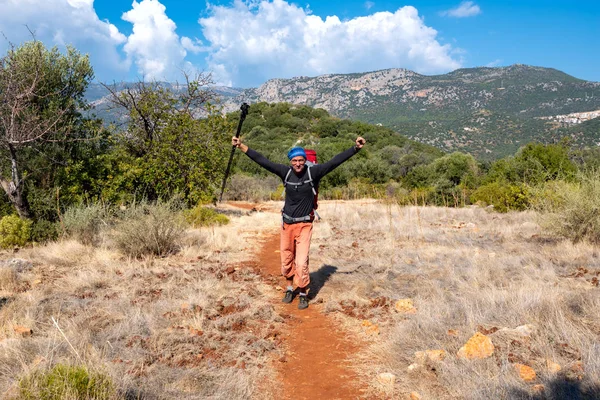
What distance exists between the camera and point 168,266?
754 cm

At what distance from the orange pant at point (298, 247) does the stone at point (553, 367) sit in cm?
319

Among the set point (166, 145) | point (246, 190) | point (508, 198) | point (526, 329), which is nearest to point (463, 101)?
point (246, 190)

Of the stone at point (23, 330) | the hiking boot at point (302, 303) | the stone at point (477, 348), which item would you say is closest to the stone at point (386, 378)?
the stone at point (477, 348)

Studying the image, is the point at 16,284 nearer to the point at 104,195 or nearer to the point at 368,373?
the point at 368,373

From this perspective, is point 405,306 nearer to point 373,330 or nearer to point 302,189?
point 373,330

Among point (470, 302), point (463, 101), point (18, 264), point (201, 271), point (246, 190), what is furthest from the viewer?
point (463, 101)

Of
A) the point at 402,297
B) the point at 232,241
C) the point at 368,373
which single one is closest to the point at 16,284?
the point at 232,241

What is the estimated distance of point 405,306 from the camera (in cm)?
533

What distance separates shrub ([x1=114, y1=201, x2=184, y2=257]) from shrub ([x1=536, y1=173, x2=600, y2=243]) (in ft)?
27.2

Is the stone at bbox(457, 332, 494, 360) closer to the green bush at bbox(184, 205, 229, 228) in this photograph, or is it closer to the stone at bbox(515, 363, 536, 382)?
the stone at bbox(515, 363, 536, 382)

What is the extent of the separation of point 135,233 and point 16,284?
7.85 ft

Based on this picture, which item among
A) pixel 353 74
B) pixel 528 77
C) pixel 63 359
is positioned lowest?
pixel 63 359

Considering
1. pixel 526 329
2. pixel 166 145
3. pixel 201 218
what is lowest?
pixel 526 329

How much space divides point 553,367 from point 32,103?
12.6 meters
